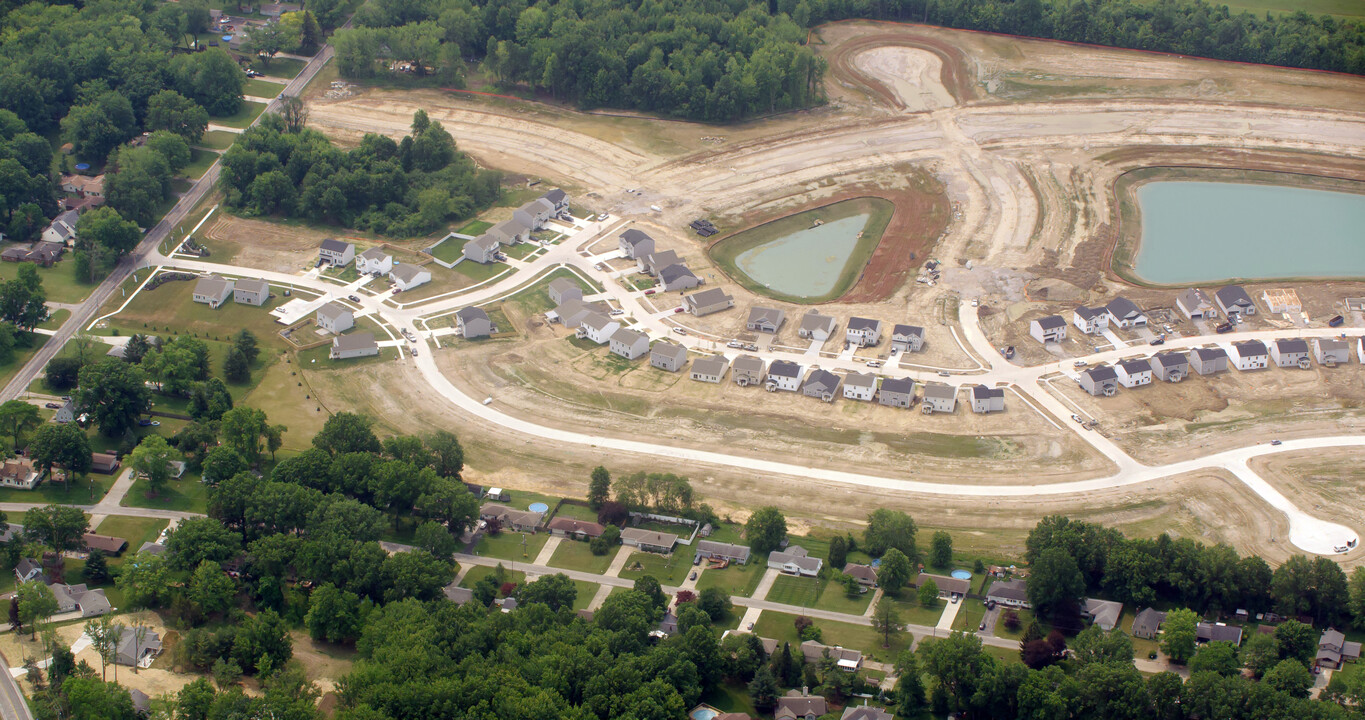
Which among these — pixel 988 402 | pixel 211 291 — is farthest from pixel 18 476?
pixel 988 402

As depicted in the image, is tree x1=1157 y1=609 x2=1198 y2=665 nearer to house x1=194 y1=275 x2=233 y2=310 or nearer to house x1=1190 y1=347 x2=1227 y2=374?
house x1=1190 y1=347 x2=1227 y2=374

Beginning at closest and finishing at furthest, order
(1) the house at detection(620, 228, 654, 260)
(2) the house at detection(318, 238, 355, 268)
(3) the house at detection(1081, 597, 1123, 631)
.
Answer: (3) the house at detection(1081, 597, 1123, 631) → (2) the house at detection(318, 238, 355, 268) → (1) the house at detection(620, 228, 654, 260)

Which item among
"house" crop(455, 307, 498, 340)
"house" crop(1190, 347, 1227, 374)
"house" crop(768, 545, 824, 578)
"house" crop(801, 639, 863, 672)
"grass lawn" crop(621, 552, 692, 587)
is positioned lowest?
"grass lawn" crop(621, 552, 692, 587)

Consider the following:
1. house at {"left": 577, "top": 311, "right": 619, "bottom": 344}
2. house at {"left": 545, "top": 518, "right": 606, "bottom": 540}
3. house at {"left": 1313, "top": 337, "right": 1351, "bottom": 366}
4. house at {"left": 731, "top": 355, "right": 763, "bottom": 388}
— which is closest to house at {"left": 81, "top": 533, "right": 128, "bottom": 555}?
house at {"left": 545, "top": 518, "right": 606, "bottom": 540}

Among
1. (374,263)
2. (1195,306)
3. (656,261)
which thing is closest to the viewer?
(1195,306)

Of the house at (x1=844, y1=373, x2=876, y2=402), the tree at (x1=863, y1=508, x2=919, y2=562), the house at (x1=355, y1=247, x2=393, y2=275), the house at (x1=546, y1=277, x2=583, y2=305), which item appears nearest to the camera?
the tree at (x1=863, y1=508, x2=919, y2=562)

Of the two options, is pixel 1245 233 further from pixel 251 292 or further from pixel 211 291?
pixel 211 291

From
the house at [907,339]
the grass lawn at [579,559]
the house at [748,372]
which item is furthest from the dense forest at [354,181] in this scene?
the grass lawn at [579,559]
